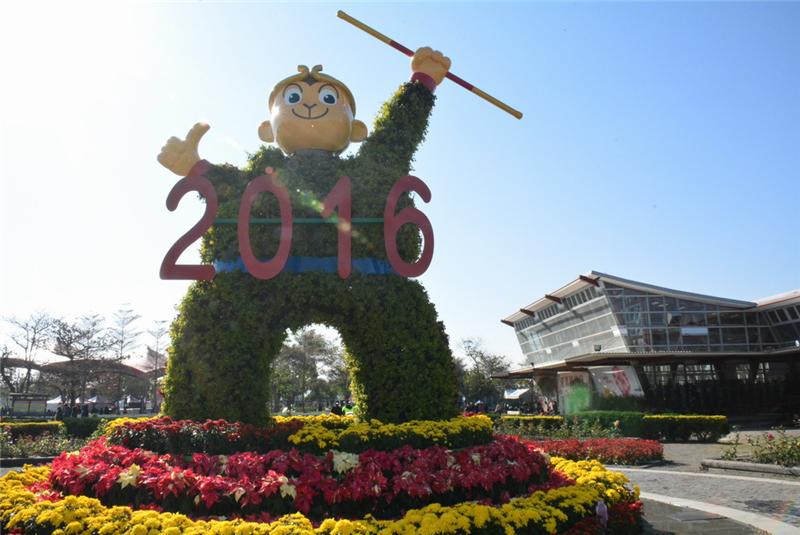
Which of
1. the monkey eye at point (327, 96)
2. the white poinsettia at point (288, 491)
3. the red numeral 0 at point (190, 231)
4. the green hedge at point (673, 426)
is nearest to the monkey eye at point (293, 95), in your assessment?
the monkey eye at point (327, 96)

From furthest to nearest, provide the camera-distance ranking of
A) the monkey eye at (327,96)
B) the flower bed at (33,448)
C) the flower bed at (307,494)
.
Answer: the flower bed at (33,448)
the monkey eye at (327,96)
the flower bed at (307,494)

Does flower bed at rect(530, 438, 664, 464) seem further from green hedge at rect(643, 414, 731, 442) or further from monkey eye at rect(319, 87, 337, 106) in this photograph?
monkey eye at rect(319, 87, 337, 106)

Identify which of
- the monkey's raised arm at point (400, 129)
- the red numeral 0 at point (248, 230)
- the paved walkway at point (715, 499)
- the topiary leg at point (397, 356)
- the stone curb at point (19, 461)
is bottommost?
the stone curb at point (19, 461)

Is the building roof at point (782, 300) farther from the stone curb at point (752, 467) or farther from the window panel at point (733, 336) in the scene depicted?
the stone curb at point (752, 467)

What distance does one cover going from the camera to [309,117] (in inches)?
335

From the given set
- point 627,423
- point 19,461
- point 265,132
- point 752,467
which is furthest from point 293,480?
point 627,423

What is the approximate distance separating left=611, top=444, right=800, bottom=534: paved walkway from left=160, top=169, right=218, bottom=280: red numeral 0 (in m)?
6.37

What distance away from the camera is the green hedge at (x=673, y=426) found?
20.7 metres

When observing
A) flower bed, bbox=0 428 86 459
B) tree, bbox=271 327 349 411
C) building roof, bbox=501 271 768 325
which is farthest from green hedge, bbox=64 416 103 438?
building roof, bbox=501 271 768 325

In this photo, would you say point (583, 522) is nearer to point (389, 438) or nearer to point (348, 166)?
point (389, 438)

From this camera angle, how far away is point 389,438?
6594mm

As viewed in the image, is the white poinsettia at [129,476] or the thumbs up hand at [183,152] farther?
the thumbs up hand at [183,152]

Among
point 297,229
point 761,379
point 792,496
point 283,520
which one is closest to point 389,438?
point 283,520

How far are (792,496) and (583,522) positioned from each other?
565cm
